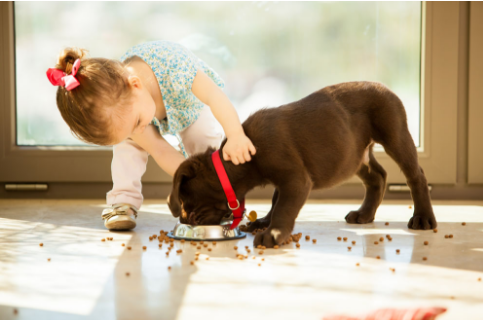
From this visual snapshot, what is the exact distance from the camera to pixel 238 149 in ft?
7.18

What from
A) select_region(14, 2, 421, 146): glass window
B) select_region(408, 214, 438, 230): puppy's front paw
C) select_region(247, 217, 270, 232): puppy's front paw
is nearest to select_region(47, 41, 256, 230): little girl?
select_region(247, 217, 270, 232): puppy's front paw

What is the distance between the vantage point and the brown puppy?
2191 millimetres

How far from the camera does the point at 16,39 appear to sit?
148 inches

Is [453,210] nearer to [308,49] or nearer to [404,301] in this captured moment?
[308,49]

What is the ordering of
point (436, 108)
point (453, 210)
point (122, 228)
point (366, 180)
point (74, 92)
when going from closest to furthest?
point (74, 92), point (122, 228), point (366, 180), point (453, 210), point (436, 108)

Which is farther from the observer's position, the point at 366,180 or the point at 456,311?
the point at 366,180

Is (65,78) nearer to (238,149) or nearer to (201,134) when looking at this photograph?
(238,149)

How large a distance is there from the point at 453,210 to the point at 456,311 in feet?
6.42

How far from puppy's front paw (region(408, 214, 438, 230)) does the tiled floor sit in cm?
5

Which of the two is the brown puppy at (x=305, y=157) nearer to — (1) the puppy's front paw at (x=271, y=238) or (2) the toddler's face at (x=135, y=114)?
(1) the puppy's front paw at (x=271, y=238)

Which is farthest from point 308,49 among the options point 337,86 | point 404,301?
point 404,301

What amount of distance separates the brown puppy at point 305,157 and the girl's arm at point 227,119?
5 centimetres

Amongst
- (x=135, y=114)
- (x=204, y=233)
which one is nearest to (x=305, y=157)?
(x=204, y=233)

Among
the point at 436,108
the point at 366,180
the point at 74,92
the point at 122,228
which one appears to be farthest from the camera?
the point at 436,108
